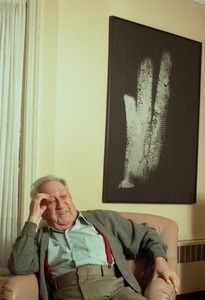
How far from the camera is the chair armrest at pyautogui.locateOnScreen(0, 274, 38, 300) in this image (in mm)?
1651

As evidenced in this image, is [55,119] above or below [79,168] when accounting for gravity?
above

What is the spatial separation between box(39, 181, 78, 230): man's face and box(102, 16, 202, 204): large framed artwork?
0.68 m

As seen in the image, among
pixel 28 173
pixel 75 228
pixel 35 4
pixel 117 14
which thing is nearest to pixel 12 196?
pixel 28 173

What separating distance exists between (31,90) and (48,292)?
1188 millimetres

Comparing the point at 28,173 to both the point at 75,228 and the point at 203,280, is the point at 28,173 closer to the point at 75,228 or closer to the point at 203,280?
the point at 75,228

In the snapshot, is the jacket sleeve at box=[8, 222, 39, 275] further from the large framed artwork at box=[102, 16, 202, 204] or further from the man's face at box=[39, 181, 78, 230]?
the large framed artwork at box=[102, 16, 202, 204]

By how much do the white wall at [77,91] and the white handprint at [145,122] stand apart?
0.66 feet

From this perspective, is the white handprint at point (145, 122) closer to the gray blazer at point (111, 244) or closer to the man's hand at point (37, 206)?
the gray blazer at point (111, 244)

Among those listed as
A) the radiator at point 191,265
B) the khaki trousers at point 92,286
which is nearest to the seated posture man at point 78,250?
the khaki trousers at point 92,286

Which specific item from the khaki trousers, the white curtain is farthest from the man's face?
the white curtain

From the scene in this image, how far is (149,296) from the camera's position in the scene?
1.77m

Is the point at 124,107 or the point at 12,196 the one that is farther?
the point at 124,107

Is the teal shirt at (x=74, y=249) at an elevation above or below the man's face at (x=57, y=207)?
below

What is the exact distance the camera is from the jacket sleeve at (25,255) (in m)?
1.81
